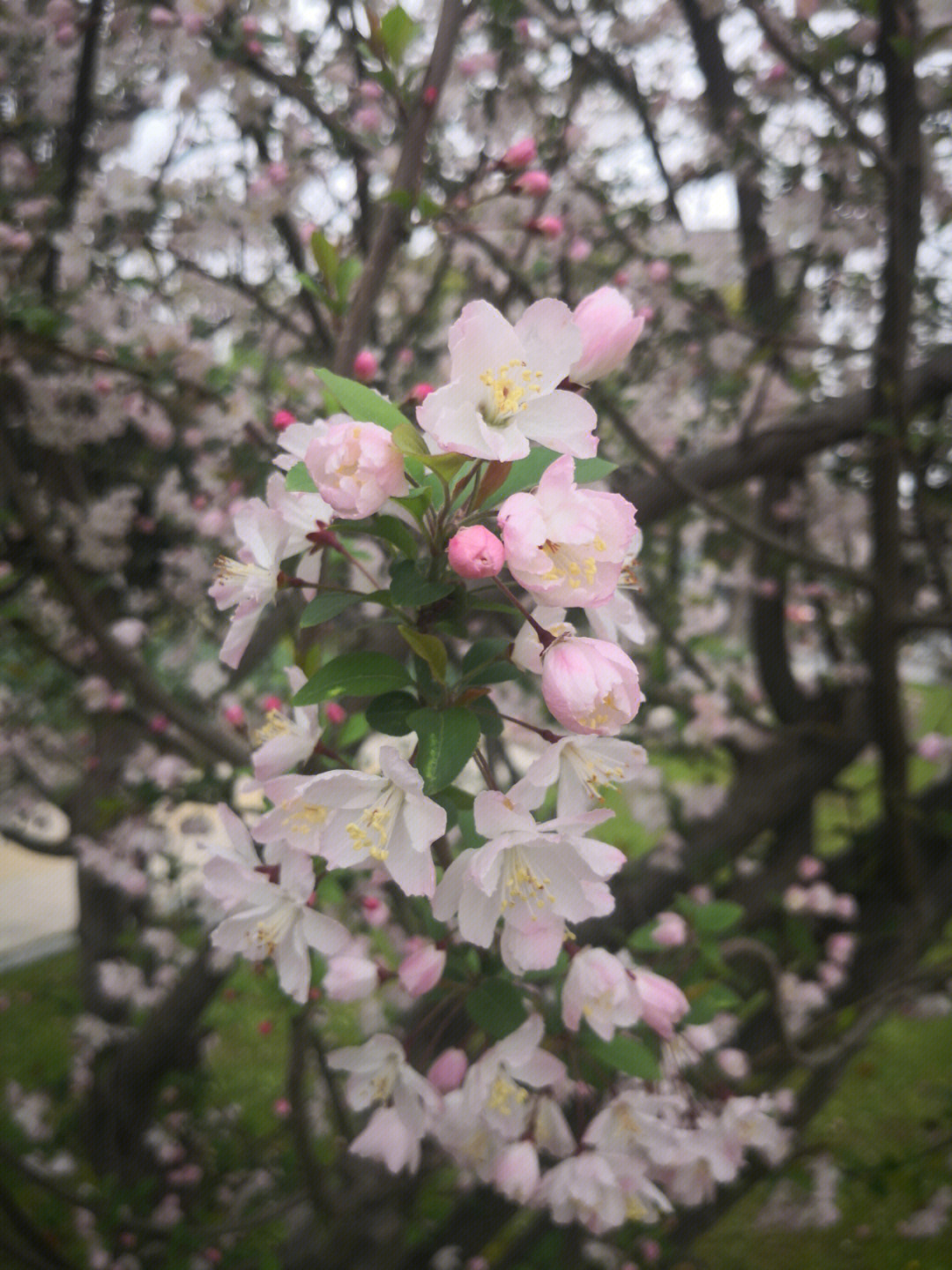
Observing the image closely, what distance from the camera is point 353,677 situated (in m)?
0.65

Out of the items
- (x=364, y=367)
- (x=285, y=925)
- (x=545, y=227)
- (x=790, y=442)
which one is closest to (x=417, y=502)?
(x=285, y=925)

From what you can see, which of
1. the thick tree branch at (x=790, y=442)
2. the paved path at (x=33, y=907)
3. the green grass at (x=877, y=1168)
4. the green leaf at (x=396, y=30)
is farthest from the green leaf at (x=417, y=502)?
the paved path at (x=33, y=907)

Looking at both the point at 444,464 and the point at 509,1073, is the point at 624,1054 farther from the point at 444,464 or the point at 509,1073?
the point at 444,464

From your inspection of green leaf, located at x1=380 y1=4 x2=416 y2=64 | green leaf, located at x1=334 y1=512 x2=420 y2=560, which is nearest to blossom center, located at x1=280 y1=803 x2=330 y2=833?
green leaf, located at x1=334 y1=512 x2=420 y2=560

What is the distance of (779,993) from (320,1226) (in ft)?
3.48

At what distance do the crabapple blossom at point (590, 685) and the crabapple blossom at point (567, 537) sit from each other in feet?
0.13

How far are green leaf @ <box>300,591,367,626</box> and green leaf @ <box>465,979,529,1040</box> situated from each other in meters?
0.40

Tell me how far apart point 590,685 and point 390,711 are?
0.20 m

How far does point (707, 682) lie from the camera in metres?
2.81

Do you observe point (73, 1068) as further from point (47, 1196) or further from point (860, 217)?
point (860, 217)

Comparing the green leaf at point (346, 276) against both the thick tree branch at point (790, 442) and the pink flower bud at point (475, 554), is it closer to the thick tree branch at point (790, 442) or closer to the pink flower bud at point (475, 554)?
the pink flower bud at point (475, 554)

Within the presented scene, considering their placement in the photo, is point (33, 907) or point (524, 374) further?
point (33, 907)

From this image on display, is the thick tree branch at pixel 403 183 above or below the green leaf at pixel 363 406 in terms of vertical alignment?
above

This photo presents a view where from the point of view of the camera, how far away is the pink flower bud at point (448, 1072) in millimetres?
897
